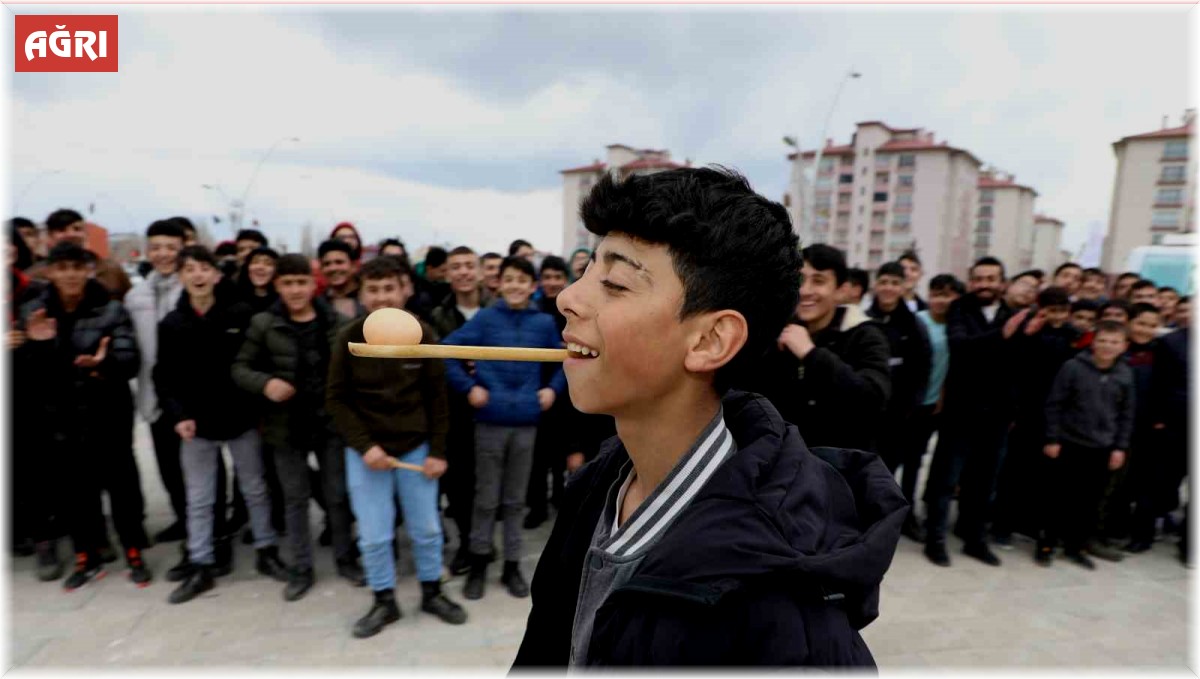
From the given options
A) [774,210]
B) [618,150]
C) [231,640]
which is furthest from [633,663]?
[618,150]

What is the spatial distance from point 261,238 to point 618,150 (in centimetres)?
6092

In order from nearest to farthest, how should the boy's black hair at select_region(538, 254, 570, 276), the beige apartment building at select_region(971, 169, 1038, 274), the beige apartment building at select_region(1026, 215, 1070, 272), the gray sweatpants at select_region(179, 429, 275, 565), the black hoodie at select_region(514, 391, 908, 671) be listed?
the black hoodie at select_region(514, 391, 908, 671), the gray sweatpants at select_region(179, 429, 275, 565), the boy's black hair at select_region(538, 254, 570, 276), the beige apartment building at select_region(971, 169, 1038, 274), the beige apartment building at select_region(1026, 215, 1070, 272)

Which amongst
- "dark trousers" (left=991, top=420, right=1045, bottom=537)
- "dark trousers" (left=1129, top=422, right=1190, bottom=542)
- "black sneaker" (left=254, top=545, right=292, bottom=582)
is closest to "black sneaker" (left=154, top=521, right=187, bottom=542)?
"black sneaker" (left=254, top=545, right=292, bottom=582)

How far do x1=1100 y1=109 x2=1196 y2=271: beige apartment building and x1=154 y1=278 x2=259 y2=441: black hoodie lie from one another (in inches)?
2383

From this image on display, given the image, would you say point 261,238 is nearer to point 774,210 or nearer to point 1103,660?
point 774,210

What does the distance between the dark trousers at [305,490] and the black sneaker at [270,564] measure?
0.77 feet

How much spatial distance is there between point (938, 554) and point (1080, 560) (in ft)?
3.42

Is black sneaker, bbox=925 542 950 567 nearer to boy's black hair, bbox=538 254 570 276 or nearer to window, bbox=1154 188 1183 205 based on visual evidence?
boy's black hair, bbox=538 254 570 276

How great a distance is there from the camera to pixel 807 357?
9.33ft

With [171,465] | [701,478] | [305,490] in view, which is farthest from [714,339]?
[171,465]

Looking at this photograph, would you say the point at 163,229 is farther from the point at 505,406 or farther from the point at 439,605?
the point at 439,605

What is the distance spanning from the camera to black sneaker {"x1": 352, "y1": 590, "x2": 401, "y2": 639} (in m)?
3.24

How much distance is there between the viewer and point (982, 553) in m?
4.35

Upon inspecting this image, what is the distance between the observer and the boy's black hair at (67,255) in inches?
139
